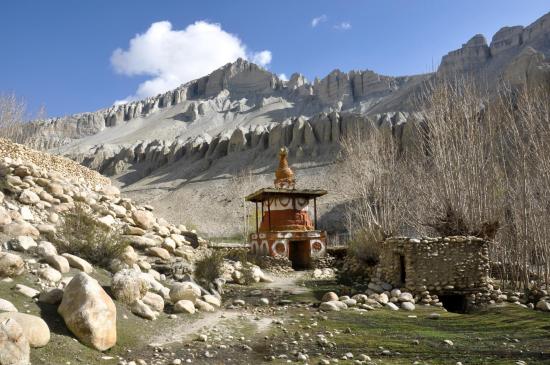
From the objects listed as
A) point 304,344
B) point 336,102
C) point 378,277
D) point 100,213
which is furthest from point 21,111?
point 336,102

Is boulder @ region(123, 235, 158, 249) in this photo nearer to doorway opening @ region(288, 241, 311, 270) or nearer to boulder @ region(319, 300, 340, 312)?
boulder @ region(319, 300, 340, 312)

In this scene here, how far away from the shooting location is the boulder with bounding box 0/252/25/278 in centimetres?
710

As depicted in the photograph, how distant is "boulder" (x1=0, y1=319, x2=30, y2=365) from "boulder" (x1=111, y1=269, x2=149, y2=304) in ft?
9.82

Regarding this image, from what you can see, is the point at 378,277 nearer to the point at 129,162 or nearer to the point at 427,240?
the point at 427,240

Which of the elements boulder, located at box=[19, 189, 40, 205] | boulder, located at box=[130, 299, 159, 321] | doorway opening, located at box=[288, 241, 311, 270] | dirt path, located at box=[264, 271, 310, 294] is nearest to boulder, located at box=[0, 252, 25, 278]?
boulder, located at box=[130, 299, 159, 321]

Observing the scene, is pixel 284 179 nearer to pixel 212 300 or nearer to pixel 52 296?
pixel 212 300

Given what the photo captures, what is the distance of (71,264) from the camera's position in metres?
Answer: 8.91

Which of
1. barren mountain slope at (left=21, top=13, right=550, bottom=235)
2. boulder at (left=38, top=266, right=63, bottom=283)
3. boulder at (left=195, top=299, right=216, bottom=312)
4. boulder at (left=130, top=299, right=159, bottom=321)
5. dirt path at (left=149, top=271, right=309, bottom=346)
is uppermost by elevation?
barren mountain slope at (left=21, top=13, right=550, bottom=235)

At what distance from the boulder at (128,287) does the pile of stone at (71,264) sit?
0.06 ft

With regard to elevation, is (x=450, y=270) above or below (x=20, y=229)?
below

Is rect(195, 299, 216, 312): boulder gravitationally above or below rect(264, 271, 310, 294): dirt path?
above

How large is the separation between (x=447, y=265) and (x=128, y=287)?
30.7 feet

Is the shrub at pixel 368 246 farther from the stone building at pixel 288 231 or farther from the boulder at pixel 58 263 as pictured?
the boulder at pixel 58 263

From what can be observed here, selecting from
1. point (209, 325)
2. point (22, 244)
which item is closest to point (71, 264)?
point (22, 244)
